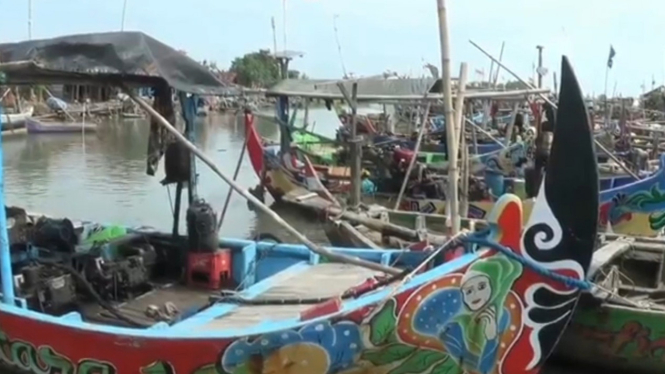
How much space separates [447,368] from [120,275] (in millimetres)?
2891

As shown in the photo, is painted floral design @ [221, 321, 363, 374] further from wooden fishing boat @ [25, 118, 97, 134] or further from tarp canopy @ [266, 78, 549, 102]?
wooden fishing boat @ [25, 118, 97, 134]

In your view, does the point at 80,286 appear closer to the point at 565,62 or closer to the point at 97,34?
the point at 97,34

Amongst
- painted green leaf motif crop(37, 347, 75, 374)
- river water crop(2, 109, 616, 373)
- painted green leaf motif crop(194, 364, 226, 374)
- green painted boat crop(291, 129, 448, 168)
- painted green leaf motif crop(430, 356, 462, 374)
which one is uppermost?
green painted boat crop(291, 129, 448, 168)

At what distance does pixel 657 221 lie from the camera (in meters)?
10.8

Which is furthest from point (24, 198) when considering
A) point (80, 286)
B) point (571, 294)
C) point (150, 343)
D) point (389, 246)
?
point (571, 294)

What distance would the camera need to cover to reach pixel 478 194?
43.7 ft

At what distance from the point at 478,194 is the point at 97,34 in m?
8.66

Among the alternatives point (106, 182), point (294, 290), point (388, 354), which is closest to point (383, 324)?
point (388, 354)

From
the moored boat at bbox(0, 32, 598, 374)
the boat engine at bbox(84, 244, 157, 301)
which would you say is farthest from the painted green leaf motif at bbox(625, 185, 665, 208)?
the boat engine at bbox(84, 244, 157, 301)

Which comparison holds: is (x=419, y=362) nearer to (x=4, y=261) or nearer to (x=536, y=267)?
(x=536, y=267)

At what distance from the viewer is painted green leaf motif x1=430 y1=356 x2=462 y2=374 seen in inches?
171

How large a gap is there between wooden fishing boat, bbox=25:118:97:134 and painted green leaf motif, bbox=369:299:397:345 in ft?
101

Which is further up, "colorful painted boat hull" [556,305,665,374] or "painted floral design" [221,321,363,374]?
"painted floral design" [221,321,363,374]

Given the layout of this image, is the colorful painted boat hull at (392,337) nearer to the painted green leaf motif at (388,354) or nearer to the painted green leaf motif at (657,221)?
→ the painted green leaf motif at (388,354)
